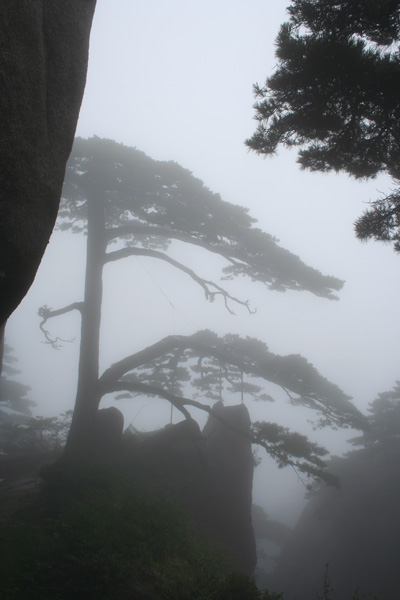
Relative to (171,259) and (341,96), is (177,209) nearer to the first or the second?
(171,259)

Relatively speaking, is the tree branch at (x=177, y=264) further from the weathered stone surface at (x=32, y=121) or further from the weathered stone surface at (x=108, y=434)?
the weathered stone surface at (x=32, y=121)

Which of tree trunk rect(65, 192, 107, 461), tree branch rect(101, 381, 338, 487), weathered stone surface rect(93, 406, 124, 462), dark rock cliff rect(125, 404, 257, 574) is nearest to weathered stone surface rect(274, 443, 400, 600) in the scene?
dark rock cliff rect(125, 404, 257, 574)

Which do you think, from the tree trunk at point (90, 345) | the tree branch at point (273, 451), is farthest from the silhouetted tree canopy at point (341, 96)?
the tree trunk at point (90, 345)

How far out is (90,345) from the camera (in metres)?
13.8

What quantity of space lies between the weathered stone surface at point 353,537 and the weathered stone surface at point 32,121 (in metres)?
26.5

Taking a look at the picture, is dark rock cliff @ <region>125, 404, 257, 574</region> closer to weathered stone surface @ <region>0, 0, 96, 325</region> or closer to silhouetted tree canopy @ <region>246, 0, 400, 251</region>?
silhouetted tree canopy @ <region>246, 0, 400, 251</region>

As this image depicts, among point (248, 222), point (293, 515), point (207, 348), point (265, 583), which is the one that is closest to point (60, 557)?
point (207, 348)

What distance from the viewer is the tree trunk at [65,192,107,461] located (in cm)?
1264

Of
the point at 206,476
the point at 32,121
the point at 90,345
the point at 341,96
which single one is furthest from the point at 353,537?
the point at 32,121

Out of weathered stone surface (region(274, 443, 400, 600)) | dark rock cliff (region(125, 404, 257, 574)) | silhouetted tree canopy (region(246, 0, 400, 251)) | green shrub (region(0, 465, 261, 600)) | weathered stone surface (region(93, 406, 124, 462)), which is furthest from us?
weathered stone surface (region(274, 443, 400, 600))

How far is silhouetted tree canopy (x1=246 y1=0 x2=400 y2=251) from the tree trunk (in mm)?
11034

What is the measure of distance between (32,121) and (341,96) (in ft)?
13.6

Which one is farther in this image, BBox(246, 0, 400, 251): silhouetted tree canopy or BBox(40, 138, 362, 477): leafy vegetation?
BBox(40, 138, 362, 477): leafy vegetation

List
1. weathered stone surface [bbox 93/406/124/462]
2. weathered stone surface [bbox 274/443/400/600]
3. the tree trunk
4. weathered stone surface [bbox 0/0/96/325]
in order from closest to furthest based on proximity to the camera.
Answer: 1. weathered stone surface [bbox 0/0/96/325]
2. the tree trunk
3. weathered stone surface [bbox 93/406/124/462]
4. weathered stone surface [bbox 274/443/400/600]
